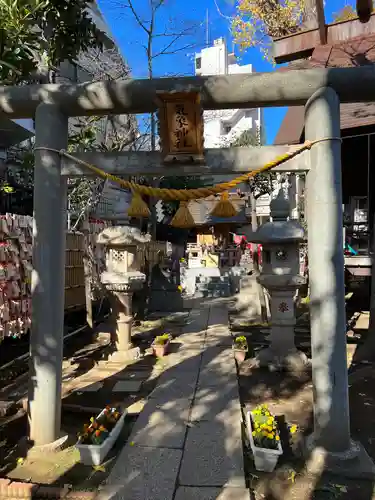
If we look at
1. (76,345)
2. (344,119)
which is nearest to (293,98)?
(344,119)

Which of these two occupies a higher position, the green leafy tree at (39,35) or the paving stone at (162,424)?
Result: the green leafy tree at (39,35)

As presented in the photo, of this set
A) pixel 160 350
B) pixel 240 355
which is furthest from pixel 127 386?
pixel 240 355

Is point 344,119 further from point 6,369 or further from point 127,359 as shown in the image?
point 6,369

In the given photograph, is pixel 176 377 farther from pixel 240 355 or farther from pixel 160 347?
pixel 240 355

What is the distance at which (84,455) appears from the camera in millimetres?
3836

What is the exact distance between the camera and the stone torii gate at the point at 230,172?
3938 mm

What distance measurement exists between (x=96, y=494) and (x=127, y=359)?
177 inches

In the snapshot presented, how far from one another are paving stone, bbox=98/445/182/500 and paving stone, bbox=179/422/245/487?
0.45 feet

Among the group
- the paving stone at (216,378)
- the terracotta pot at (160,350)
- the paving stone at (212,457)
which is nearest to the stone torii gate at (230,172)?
the paving stone at (212,457)

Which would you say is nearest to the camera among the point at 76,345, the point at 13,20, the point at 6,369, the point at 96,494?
the point at 96,494

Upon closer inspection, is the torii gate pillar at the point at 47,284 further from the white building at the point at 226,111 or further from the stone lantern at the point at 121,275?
the white building at the point at 226,111

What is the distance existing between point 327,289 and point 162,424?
8.76ft

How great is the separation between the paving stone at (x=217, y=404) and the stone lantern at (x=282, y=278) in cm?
164

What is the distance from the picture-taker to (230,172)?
438 centimetres
